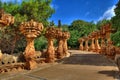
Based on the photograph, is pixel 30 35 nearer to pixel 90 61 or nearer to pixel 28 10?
pixel 90 61

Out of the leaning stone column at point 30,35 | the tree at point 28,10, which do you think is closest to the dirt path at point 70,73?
the leaning stone column at point 30,35

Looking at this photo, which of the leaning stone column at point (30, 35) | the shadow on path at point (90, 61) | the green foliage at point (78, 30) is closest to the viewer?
the leaning stone column at point (30, 35)

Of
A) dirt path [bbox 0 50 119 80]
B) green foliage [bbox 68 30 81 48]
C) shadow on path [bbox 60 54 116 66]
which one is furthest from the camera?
green foliage [bbox 68 30 81 48]

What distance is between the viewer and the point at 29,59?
37.1 feet

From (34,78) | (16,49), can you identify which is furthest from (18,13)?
(34,78)

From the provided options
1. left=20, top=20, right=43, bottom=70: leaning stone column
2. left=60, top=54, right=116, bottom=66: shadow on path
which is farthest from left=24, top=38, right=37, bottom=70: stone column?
left=60, top=54, right=116, bottom=66: shadow on path

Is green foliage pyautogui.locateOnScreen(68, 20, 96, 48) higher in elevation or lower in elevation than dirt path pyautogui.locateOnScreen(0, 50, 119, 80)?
higher

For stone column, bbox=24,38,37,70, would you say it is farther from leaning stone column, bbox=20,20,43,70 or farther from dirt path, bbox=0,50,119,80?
dirt path, bbox=0,50,119,80

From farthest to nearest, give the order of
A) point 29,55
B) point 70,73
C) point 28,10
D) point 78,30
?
point 78,30
point 28,10
point 29,55
point 70,73

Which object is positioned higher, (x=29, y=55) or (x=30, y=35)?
(x=30, y=35)

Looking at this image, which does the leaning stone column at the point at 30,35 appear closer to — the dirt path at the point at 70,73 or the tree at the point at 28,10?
the dirt path at the point at 70,73

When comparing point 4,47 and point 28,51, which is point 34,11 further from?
point 28,51

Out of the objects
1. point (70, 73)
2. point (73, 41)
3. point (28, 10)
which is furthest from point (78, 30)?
point (70, 73)

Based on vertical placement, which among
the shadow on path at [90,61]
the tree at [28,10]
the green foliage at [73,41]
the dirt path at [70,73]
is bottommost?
the dirt path at [70,73]
